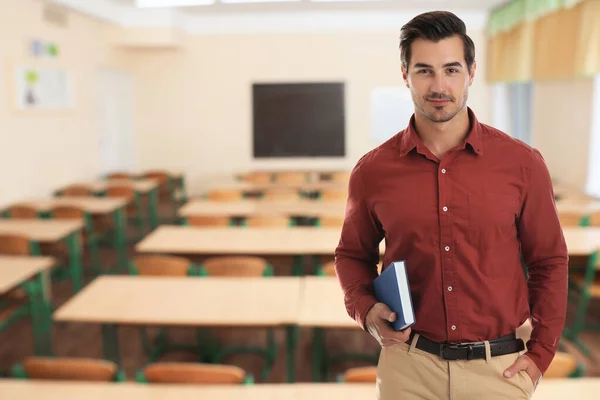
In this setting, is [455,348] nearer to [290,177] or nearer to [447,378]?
[447,378]

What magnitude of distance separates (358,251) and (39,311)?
2.98 m

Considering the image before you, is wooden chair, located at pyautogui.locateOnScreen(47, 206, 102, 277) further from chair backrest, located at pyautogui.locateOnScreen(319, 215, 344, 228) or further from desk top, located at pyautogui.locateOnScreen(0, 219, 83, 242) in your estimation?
chair backrest, located at pyautogui.locateOnScreen(319, 215, 344, 228)

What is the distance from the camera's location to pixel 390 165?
1395mm

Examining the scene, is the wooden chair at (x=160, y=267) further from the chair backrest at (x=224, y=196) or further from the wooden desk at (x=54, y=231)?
the chair backrest at (x=224, y=196)

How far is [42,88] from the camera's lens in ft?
21.8

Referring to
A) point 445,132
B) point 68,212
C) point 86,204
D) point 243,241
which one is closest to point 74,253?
point 68,212

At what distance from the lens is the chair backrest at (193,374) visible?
215cm

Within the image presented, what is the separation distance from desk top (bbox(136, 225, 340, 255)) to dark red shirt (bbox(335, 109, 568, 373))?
2.75 metres

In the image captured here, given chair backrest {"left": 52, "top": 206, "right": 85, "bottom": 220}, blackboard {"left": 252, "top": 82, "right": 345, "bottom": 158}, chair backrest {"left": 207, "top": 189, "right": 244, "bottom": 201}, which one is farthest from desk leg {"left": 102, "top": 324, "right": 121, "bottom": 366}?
blackboard {"left": 252, "top": 82, "right": 345, "bottom": 158}

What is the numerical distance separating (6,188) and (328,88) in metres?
5.09

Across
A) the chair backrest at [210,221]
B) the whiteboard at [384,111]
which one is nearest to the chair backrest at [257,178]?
the whiteboard at [384,111]

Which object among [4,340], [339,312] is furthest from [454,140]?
[4,340]

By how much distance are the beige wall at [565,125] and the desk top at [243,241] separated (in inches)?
137

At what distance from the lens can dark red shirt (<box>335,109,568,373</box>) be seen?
1.32 m
